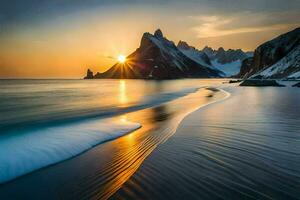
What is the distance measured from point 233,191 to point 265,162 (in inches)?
94.6

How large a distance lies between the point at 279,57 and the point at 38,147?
176629 mm

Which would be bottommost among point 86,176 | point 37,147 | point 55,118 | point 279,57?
point 55,118

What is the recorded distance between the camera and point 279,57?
164 m

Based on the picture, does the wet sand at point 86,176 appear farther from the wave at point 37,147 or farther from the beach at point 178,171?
the wave at point 37,147

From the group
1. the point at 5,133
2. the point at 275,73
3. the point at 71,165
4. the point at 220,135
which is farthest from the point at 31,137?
the point at 275,73

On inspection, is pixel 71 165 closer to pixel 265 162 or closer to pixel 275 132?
pixel 265 162

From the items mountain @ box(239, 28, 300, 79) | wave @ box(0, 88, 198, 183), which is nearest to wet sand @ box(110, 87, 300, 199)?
wave @ box(0, 88, 198, 183)

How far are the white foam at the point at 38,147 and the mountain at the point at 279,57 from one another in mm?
129642

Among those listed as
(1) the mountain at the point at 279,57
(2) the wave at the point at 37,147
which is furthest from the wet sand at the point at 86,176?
(1) the mountain at the point at 279,57

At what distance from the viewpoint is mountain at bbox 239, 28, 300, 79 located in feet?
438

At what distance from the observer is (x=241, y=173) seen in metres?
6.86

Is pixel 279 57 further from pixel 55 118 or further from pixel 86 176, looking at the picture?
pixel 86 176

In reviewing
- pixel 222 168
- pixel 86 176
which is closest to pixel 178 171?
pixel 222 168

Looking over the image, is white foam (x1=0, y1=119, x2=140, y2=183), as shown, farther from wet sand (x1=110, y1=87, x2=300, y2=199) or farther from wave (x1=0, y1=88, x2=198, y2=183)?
wet sand (x1=110, y1=87, x2=300, y2=199)
